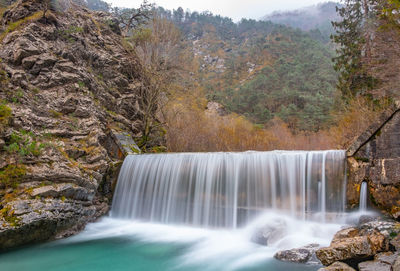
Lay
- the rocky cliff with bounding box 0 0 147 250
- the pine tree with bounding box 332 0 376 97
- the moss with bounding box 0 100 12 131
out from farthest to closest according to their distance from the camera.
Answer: the pine tree with bounding box 332 0 376 97 < the moss with bounding box 0 100 12 131 < the rocky cliff with bounding box 0 0 147 250

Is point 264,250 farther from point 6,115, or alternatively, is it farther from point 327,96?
point 327,96

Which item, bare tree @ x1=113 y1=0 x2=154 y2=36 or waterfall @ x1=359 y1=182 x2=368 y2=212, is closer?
waterfall @ x1=359 y1=182 x2=368 y2=212

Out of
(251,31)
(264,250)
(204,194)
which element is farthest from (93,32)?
(251,31)

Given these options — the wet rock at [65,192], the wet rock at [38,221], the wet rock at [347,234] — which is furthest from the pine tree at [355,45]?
the wet rock at [38,221]

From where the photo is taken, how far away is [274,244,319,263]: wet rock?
5066 mm

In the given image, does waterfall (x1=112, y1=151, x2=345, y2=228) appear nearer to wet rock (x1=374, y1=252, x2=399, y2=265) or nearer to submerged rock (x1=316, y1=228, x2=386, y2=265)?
submerged rock (x1=316, y1=228, x2=386, y2=265)

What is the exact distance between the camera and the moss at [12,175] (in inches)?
232

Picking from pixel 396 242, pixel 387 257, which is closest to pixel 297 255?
pixel 387 257

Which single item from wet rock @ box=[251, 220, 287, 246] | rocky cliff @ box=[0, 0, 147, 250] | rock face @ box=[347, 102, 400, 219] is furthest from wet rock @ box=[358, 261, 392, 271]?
rocky cliff @ box=[0, 0, 147, 250]

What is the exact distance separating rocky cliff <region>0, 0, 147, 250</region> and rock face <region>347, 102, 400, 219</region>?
23.6 feet

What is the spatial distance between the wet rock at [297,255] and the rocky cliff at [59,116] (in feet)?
17.0

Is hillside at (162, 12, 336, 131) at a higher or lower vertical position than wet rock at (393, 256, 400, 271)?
higher

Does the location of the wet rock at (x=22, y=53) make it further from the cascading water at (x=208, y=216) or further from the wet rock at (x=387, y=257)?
the wet rock at (x=387, y=257)

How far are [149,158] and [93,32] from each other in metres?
8.20
